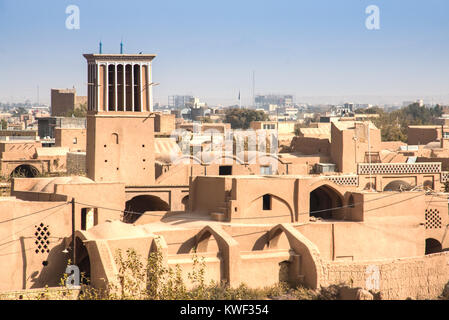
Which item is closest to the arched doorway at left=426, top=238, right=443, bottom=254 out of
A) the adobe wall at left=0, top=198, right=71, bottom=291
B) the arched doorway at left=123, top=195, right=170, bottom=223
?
the arched doorway at left=123, top=195, right=170, bottom=223

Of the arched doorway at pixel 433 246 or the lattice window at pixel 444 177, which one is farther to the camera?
the lattice window at pixel 444 177

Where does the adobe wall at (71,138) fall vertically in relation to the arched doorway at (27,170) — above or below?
above

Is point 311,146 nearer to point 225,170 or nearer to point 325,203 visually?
point 225,170

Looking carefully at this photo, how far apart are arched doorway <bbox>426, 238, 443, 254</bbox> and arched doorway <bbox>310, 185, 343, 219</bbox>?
4008 mm

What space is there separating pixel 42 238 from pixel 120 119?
11792mm

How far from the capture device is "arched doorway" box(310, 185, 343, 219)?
29.4m

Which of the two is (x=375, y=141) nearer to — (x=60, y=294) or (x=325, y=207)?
(x=325, y=207)

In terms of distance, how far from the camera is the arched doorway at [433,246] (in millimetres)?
29881

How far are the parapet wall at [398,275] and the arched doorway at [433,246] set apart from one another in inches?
185

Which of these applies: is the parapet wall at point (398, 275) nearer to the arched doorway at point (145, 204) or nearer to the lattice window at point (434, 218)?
the lattice window at point (434, 218)

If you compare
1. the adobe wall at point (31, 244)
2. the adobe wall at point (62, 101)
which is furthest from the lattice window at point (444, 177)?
the adobe wall at point (62, 101)

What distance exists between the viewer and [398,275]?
23906mm

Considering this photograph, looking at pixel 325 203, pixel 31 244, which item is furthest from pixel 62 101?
pixel 31 244
